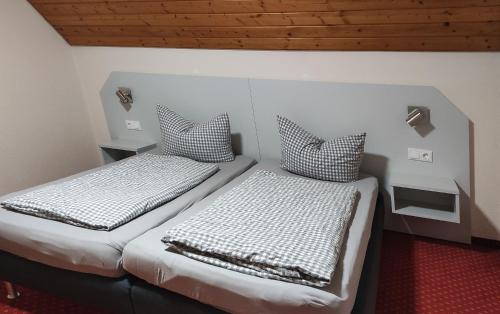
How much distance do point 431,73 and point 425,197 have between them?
0.80m

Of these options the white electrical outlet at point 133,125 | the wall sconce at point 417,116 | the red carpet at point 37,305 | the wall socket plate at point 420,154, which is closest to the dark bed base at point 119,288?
the red carpet at point 37,305

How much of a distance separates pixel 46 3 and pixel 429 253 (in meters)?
3.35

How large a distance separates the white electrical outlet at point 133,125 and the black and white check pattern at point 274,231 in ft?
5.22

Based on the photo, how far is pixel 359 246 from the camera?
204cm

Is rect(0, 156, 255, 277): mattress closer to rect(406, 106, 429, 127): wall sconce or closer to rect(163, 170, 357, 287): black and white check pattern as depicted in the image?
rect(163, 170, 357, 287): black and white check pattern

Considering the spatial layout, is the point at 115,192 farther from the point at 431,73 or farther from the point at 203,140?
the point at 431,73

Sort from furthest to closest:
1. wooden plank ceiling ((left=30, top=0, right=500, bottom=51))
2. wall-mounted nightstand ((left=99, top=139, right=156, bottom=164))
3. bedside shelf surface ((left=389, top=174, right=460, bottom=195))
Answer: wall-mounted nightstand ((left=99, top=139, right=156, bottom=164)), bedside shelf surface ((left=389, top=174, right=460, bottom=195)), wooden plank ceiling ((left=30, top=0, right=500, bottom=51))

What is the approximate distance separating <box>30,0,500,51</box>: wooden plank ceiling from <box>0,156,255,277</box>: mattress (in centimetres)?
115

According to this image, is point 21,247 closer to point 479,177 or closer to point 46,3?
point 46,3

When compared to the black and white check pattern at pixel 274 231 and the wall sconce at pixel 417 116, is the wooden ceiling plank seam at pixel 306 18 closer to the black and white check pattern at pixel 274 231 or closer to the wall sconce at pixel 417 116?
the wall sconce at pixel 417 116

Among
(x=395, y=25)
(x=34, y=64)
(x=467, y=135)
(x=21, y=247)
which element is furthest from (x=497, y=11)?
(x=34, y=64)

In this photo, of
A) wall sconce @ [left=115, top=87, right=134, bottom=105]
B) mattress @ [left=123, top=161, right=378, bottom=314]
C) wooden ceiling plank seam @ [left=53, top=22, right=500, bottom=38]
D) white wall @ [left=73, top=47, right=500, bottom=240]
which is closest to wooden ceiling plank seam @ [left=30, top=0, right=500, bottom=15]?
wooden ceiling plank seam @ [left=53, top=22, right=500, bottom=38]

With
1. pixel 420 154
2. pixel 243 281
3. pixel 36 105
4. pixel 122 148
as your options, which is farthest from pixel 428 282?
pixel 36 105

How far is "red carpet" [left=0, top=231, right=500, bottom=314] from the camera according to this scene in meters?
2.32
